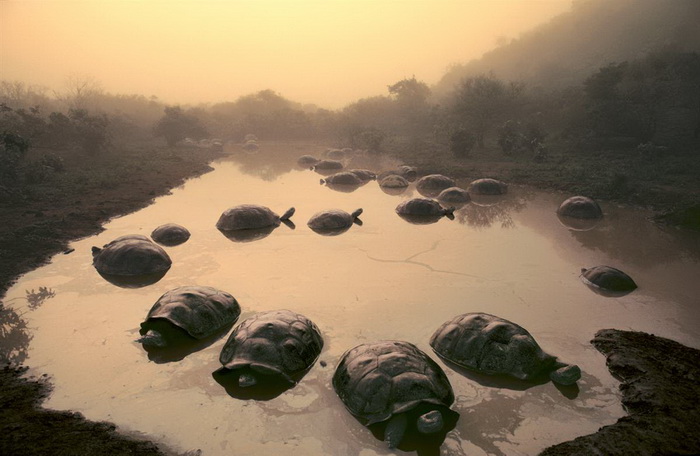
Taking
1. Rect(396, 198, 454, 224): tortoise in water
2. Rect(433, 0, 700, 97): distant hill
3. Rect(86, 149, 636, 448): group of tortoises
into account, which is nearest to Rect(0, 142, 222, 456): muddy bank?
Rect(86, 149, 636, 448): group of tortoises

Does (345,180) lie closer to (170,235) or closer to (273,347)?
(170,235)

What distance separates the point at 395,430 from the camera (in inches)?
196

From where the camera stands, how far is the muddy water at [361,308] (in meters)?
5.36

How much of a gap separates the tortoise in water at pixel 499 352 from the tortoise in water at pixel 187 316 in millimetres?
4003

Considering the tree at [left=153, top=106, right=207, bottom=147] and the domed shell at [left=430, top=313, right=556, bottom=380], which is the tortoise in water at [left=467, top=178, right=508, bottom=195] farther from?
the tree at [left=153, top=106, right=207, bottom=147]

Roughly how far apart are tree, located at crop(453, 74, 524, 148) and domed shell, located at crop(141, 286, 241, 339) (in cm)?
2824

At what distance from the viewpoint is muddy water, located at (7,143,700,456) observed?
17.6 feet

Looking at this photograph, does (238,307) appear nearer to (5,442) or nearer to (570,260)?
(5,442)

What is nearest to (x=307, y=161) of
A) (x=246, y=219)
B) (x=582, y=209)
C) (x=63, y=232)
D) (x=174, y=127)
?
(x=174, y=127)


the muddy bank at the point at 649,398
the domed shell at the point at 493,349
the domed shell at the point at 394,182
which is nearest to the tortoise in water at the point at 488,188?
the domed shell at the point at 394,182

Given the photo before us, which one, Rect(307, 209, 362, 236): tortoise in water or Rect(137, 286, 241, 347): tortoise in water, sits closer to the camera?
Rect(137, 286, 241, 347): tortoise in water

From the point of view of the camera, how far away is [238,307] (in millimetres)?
8266

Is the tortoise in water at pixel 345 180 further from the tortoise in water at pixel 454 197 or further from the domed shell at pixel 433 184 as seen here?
the tortoise in water at pixel 454 197

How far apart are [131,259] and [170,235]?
92.7 inches
